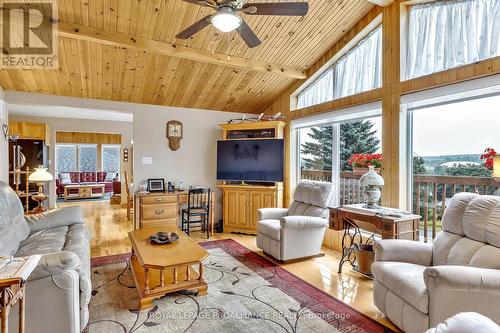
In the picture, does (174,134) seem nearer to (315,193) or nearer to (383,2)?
(315,193)

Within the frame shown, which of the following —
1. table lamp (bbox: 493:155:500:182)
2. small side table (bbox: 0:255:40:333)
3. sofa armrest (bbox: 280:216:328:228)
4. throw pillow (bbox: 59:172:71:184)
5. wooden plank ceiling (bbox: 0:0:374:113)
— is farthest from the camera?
throw pillow (bbox: 59:172:71:184)

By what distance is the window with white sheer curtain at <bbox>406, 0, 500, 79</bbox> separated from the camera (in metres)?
2.70

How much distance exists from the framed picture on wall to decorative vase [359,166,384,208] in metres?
3.45

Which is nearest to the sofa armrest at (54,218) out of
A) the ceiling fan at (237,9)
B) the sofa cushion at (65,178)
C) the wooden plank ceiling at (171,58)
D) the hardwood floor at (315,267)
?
the hardwood floor at (315,267)

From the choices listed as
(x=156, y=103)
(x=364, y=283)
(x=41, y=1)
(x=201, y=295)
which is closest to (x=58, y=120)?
(x=156, y=103)

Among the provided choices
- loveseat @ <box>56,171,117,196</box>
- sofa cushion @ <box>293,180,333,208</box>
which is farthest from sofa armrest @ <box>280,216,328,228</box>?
loveseat @ <box>56,171,117,196</box>

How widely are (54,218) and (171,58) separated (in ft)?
8.62

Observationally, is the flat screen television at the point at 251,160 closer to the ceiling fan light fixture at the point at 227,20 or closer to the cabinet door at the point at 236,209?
the cabinet door at the point at 236,209

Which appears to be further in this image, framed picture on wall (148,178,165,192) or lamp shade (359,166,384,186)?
framed picture on wall (148,178,165,192)

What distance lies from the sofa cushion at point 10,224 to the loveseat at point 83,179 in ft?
24.0

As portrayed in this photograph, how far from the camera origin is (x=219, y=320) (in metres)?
2.29

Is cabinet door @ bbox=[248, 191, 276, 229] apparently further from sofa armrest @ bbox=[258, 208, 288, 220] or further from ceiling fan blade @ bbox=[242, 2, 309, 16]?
ceiling fan blade @ bbox=[242, 2, 309, 16]

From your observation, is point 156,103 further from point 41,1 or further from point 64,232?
point 64,232

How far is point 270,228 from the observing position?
12.2ft
